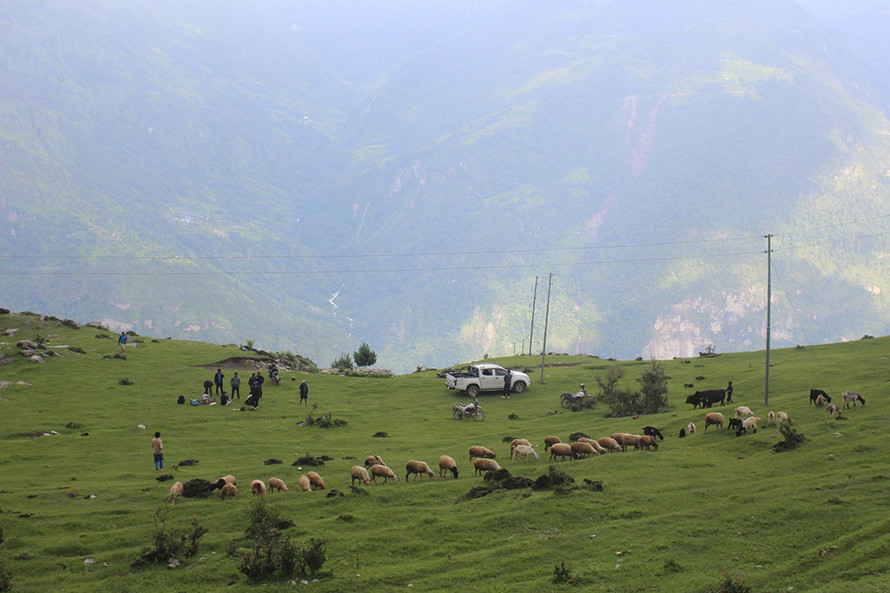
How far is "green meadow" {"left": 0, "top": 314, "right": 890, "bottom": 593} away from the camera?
17453 mm

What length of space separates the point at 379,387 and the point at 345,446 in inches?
870

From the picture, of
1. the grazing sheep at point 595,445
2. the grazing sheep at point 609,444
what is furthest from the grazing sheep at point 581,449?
the grazing sheep at point 609,444

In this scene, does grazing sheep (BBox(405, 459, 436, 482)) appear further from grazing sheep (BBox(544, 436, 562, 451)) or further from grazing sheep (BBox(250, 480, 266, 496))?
grazing sheep (BBox(544, 436, 562, 451))

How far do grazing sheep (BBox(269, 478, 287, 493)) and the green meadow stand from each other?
81 cm

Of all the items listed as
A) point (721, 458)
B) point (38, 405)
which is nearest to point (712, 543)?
point (721, 458)

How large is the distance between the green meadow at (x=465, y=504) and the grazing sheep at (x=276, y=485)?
813 millimetres

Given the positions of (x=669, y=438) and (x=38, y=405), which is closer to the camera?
(x=669, y=438)

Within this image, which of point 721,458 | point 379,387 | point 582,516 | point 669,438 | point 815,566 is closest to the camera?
point 815,566

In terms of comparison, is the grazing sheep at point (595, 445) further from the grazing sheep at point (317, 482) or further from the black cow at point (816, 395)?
the black cow at point (816, 395)

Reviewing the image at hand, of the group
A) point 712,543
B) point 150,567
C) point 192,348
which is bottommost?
point 150,567

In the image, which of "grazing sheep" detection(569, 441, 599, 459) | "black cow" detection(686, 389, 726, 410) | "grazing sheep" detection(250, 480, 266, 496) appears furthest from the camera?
"black cow" detection(686, 389, 726, 410)

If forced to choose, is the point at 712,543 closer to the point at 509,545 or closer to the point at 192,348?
the point at 509,545

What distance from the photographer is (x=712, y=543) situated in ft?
61.7

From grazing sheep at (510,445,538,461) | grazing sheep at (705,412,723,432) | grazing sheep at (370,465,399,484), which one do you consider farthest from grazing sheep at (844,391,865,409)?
grazing sheep at (370,465,399,484)
